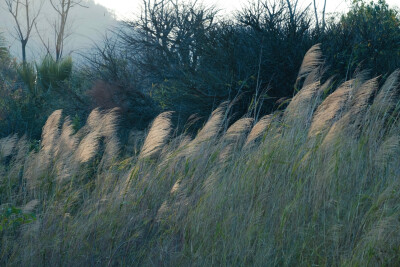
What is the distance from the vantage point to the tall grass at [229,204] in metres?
3.51

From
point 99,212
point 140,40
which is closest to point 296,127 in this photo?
point 99,212

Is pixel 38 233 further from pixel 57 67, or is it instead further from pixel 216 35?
pixel 57 67

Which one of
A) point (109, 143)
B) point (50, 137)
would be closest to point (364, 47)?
point (109, 143)

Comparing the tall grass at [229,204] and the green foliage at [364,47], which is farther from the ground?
the green foliage at [364,47]

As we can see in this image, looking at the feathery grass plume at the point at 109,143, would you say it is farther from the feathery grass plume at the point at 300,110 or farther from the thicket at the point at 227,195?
the feathery grass plume at the point at 300,110

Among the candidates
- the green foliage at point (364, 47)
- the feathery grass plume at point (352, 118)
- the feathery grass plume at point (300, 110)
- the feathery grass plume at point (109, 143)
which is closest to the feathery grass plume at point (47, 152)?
the feathery grass plume at point (109, 143)

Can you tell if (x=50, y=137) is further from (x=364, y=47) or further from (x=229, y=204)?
(x=364, y=47)

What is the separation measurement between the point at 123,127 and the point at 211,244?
6.96 m

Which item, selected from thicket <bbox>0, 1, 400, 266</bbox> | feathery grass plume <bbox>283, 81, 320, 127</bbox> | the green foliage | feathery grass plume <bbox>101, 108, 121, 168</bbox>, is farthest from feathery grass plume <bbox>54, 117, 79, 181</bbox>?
the green foliage

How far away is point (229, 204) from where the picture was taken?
404 cm

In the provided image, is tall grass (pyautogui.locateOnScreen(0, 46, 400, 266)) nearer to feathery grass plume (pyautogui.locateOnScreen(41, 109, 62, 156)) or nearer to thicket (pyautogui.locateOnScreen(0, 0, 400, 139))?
feathery grass plume (pyautogui.locateOnScreen(41, 109, 62, 156))

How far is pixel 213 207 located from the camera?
3.96 meters

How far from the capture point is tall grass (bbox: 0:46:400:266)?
351 cm

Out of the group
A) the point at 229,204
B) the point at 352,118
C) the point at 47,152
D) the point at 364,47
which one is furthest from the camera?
the point at 364,47
